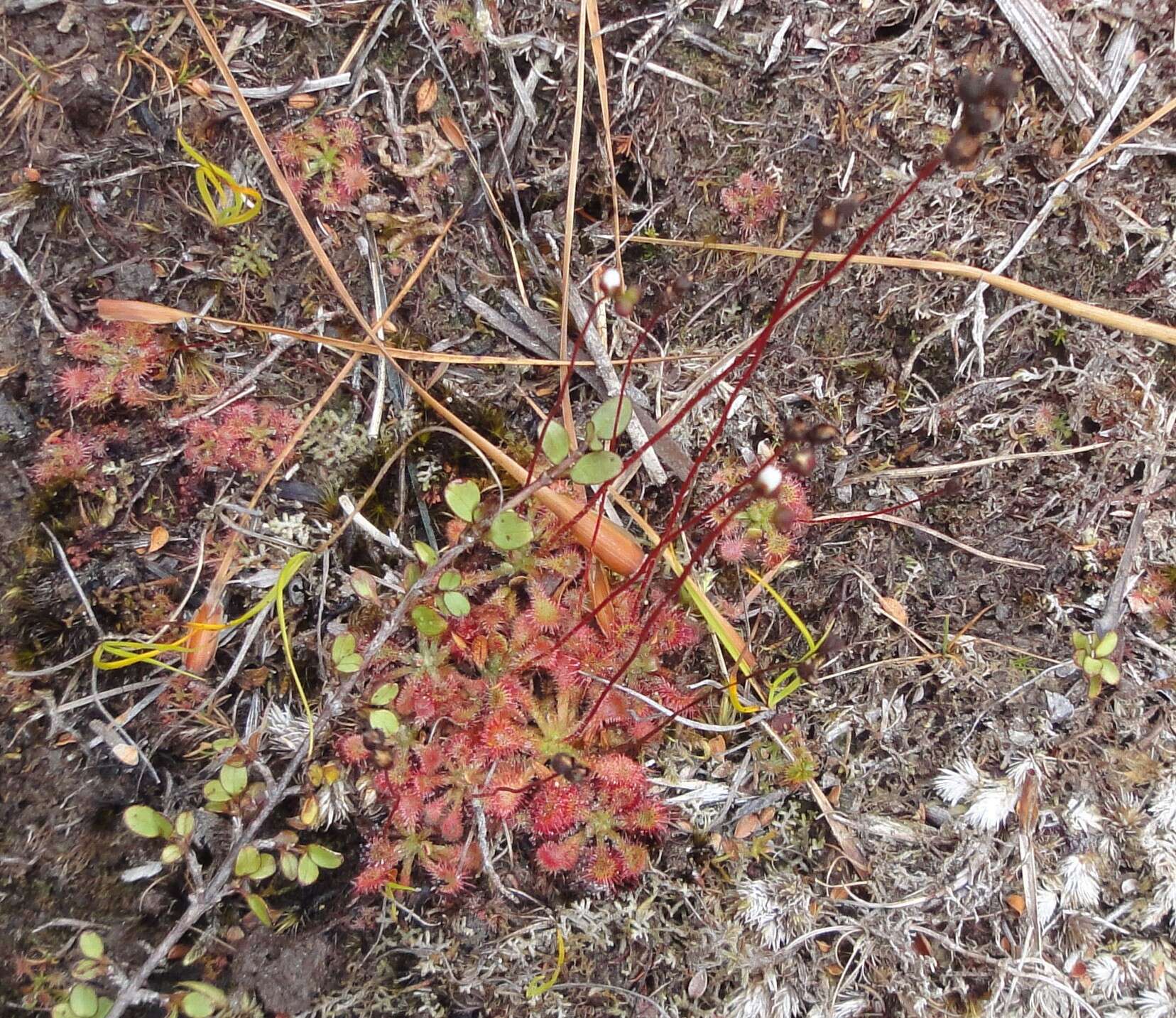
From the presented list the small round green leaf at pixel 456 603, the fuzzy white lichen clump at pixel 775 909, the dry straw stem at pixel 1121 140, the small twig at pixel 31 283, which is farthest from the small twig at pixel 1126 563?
the small twig at pixel 31 283

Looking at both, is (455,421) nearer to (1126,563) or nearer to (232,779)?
(232,779)

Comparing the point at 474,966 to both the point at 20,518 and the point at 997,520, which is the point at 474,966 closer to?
the point at 20,518

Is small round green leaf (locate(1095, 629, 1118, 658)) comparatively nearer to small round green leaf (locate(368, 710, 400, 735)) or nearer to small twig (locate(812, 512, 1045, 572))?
small twig (locate(812, 512, 1045, 572))

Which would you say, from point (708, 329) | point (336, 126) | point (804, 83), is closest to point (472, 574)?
point (708, 329)

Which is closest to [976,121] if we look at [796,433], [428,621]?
[796,433]

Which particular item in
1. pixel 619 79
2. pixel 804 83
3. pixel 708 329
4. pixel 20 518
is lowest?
pixel 20 518
